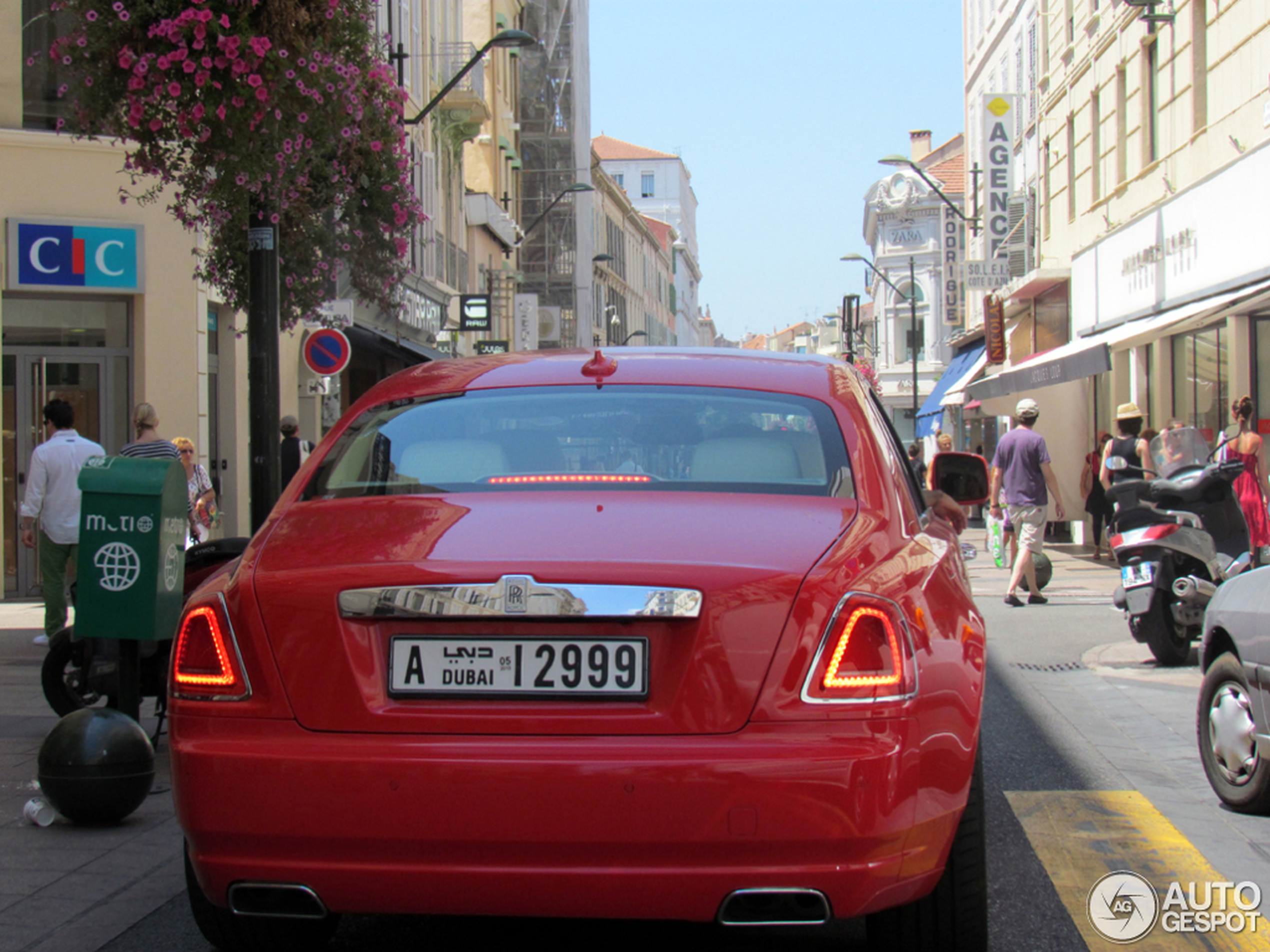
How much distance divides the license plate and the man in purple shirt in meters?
11.0

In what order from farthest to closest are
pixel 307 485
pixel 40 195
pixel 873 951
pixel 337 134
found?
pixel 40 195
pixel 337 134
pixel 307 485
pixel 873 951

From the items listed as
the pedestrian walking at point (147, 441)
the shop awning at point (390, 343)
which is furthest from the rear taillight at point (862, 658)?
the shop awning at point (390, 343)

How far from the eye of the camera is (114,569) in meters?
6.18

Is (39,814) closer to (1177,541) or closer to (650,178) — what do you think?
(1177,541)

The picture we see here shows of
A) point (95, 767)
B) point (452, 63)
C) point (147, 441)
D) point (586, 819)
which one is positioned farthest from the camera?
point (452, 63)

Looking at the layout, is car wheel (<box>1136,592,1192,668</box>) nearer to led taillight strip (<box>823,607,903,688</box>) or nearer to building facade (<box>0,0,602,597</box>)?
building facade (<box>0,0,602,597</box>)

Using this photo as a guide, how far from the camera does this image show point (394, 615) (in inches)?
120

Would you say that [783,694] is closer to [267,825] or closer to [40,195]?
[267,825]

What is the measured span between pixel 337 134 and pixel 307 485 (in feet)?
19.2

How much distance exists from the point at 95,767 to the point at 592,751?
3.07 meters

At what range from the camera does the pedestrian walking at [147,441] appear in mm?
10562

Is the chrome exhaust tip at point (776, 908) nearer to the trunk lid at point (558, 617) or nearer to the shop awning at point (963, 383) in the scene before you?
the trunk lid at point (558, 617)

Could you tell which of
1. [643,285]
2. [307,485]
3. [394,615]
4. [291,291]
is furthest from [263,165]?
[643,285]

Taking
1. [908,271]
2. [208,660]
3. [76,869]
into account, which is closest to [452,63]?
[76,869]
